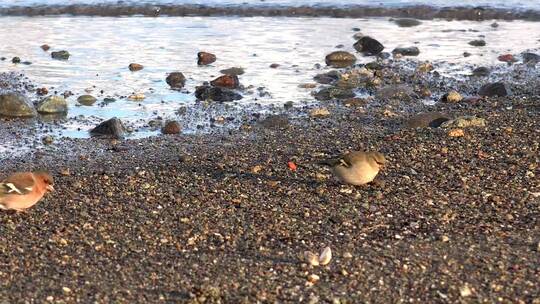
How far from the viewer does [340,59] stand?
1664cm

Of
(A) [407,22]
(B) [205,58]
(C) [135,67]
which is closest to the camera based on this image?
(C) [135,67]

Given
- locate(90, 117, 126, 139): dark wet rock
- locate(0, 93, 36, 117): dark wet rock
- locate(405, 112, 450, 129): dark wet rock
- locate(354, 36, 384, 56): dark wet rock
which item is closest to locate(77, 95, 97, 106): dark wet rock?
locate(0, 93, 36, 117): dark wet rock

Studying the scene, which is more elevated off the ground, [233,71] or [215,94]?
[215,94]

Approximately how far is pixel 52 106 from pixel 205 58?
4.21 meters

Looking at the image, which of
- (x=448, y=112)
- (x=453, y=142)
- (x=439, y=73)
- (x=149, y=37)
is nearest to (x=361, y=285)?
(x=453, y=142)

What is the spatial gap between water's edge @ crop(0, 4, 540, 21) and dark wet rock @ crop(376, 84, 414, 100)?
9.75m

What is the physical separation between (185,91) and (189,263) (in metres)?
7.49

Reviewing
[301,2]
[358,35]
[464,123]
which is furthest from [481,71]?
[301,2]

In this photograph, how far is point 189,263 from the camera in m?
6.96

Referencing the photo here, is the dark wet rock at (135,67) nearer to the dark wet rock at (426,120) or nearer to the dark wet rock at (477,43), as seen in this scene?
the dark wet rock at (426,120)

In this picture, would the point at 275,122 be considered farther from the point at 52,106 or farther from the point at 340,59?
the point at 340,59

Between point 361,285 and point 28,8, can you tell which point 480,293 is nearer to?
point 361,285

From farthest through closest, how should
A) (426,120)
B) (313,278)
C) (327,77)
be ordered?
(327,77)
(426,120)
(313,278)

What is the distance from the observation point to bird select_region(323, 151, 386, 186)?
8.59m
